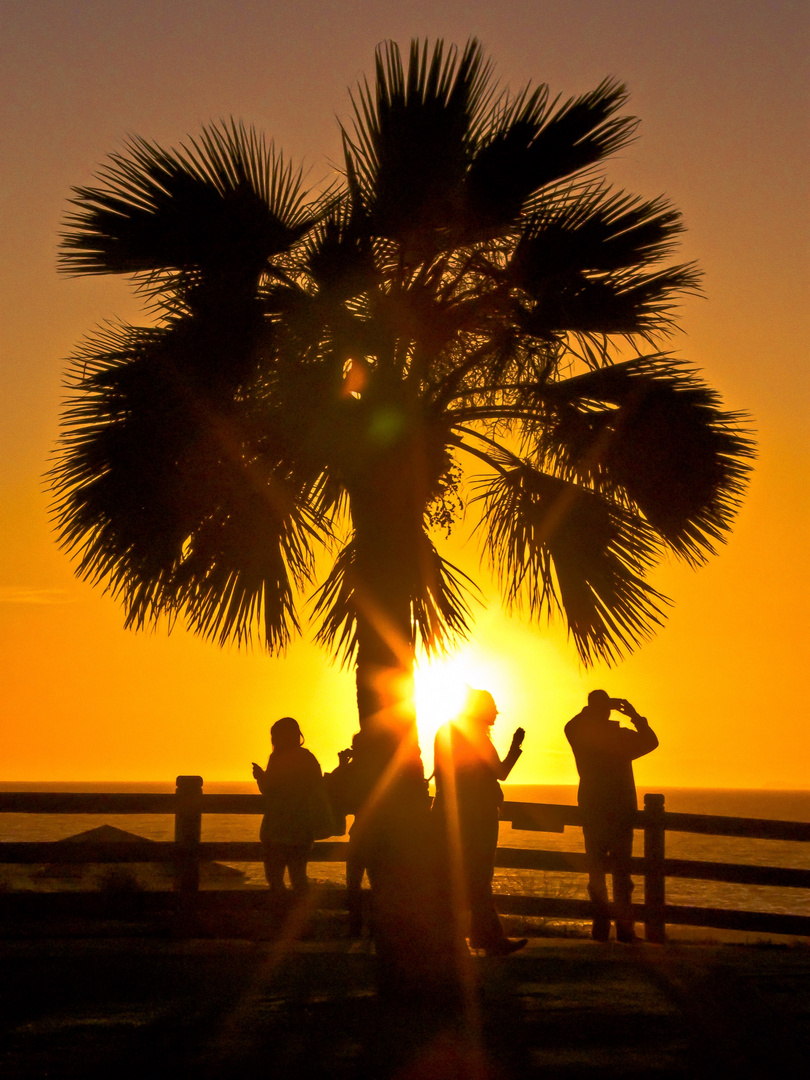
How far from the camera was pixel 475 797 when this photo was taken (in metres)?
7.49

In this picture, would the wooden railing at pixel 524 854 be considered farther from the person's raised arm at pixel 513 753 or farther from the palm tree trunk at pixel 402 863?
the palm tree trunk at pixel 402 863

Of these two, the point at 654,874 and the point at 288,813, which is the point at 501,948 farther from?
the point at 288,813

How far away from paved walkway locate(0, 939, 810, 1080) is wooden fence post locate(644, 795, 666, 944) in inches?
50.2

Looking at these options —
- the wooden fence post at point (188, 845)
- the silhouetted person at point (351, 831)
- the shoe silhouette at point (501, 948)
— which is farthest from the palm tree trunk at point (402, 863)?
the wooden fence post at point (188, 845)

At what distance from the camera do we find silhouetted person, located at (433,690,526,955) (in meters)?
7.45

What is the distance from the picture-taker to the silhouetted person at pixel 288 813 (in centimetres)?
890

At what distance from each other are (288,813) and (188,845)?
0.84 meters

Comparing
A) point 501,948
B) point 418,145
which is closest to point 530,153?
point 418,145

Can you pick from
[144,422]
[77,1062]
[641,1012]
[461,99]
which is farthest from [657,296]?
[77,1062]

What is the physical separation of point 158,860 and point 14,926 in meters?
1.31

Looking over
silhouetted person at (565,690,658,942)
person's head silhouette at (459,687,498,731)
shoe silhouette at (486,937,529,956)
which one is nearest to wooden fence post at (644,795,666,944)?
silhouetted person at (565,690,658,942)

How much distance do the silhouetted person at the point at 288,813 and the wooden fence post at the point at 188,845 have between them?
1.78 ft

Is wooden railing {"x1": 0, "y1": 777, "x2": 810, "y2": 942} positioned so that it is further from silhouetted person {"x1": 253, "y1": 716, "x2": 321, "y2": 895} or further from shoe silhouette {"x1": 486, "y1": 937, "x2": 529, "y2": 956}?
shoe silhouette {"x1": 486, "y1": 937, "x2": 529, "y2": 956}

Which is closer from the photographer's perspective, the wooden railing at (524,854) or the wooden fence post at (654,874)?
the wooden railing at (524,854)
